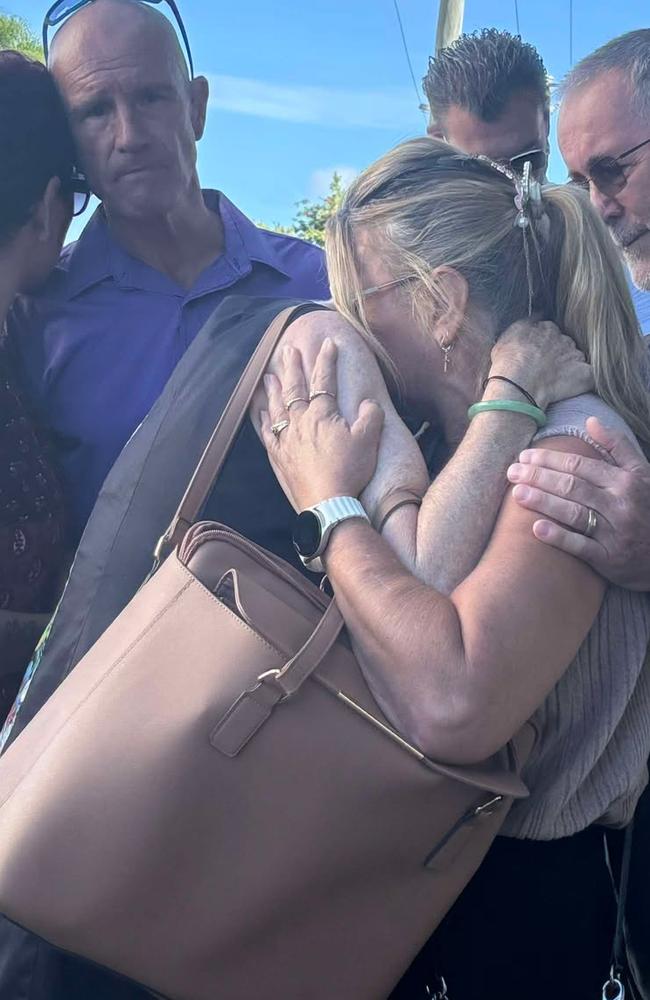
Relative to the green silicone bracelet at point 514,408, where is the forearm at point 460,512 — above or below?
below

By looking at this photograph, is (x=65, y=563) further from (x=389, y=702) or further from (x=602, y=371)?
(x=602, y=371)

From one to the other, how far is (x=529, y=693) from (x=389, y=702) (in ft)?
0.57

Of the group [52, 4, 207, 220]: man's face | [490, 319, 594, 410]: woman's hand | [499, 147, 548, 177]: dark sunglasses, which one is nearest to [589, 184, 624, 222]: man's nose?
[499, 147, 548, 177]: dark sunglasses

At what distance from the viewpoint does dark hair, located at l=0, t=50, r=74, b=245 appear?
196 centimetres

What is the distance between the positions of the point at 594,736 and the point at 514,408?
0.47 metres

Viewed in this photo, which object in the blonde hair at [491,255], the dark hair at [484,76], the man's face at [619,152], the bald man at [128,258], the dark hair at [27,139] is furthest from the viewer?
the dark hair at [484,76]

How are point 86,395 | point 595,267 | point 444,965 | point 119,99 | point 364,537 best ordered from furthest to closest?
point 119,99 → point 86,395 → point 595,267 → point 444,965 → point 364,537

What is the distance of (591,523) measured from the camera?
4.48 ft

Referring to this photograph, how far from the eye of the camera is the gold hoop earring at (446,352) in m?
1.57

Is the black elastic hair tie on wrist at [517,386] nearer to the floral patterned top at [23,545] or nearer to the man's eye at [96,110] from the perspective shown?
the floral patterned top at [23,545]

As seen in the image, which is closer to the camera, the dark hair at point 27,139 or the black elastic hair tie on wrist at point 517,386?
the black elastic hair tie on wrist at point 517,386

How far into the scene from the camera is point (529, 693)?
125 cm

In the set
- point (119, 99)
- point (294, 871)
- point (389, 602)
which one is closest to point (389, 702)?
point (389, 602)

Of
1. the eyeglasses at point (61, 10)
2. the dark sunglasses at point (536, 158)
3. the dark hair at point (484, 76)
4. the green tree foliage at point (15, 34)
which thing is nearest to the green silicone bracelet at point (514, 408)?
the eyeglasses at point (61, 10)
